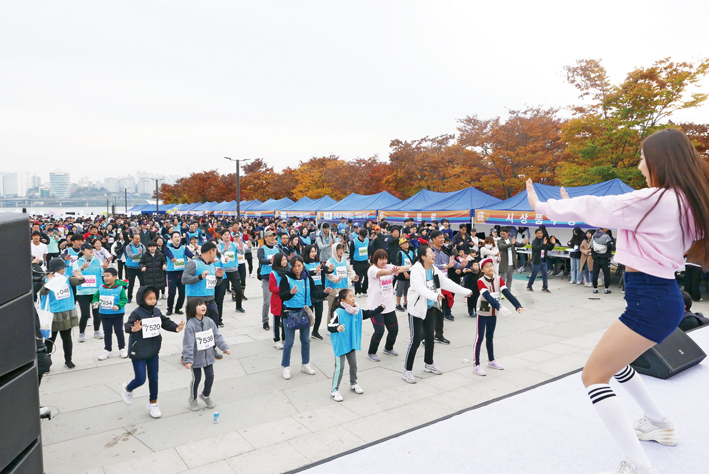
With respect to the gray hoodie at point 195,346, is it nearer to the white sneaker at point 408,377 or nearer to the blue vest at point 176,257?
the white sneaker at point 408,377

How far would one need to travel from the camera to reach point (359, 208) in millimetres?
24297

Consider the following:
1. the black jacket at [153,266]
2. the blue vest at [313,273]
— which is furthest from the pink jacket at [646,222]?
the black jacket at [153,266]

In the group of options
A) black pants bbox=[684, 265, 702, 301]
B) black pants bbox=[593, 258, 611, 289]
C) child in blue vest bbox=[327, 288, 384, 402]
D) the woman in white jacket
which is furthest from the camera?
black pants bbox=[593, 258, 611, 289]

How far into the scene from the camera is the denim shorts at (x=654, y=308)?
2.06 meters

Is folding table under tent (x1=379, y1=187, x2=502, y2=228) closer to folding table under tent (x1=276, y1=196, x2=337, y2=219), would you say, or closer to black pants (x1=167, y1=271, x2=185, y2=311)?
folding table under tent (x1=276, y1=196, x2=337, y2=219)

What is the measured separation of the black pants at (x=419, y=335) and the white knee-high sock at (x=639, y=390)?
3.18 m

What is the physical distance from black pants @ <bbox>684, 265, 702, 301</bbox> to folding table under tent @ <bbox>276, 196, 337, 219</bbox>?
800 inches

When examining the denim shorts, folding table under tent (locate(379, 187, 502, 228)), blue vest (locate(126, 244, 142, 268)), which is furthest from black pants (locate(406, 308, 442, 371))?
folding table under tent (locate(379, 187, 502, 228))

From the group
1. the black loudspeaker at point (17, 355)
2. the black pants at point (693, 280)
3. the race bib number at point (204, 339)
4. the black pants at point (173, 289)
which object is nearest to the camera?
the black loudspeaker at point (17, 355)

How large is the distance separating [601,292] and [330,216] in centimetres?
1650

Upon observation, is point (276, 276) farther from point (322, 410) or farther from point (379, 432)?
point (379, 432)

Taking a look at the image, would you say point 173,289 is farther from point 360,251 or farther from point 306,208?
point 306,208

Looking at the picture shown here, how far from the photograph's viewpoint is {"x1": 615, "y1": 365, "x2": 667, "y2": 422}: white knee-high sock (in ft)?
8.00

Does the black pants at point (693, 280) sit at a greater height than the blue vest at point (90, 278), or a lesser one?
lesser
